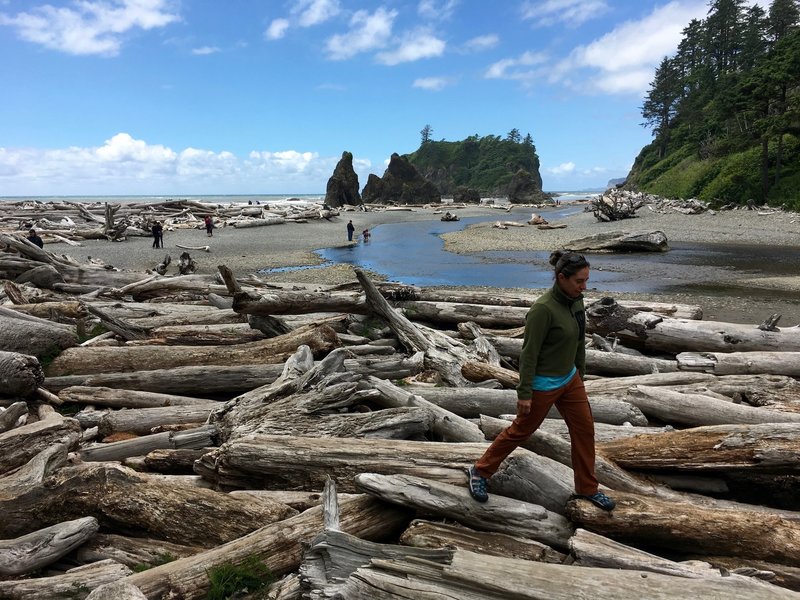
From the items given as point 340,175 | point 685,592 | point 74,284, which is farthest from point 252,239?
point 340,175

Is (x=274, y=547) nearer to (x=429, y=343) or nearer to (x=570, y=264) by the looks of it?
(x=570, y=264)

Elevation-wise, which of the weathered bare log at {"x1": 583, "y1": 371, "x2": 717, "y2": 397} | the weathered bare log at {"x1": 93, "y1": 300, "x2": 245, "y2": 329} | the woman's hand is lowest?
the weathered bare log at {"x1": 583, "y1": 371, "x2": 717, "y2": 397}

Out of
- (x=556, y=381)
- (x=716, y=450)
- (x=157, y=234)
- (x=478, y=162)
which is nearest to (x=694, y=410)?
(x=716, y=450)

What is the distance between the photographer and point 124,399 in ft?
23.0

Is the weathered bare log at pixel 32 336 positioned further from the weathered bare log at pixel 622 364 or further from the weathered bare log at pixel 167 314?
the weathered bare log at pixel 622 364

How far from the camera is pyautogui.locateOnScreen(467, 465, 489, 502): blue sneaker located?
3948 mm

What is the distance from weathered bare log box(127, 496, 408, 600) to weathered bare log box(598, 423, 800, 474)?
244cm

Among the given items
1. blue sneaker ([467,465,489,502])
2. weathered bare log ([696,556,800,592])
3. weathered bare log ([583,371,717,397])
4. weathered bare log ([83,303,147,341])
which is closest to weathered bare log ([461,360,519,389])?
weathered bare log ([583,371,717,397])

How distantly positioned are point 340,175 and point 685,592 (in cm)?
9665

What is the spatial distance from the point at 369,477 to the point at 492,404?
2860mm

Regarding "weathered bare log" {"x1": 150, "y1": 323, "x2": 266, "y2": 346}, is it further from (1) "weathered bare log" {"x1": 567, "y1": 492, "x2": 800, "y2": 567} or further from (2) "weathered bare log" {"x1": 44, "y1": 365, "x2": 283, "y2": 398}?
(1) "weathered bare log" {"x1": 567, "y1": 492, "x2": 800, "y2": 567}

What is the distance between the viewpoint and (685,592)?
2.84 meters

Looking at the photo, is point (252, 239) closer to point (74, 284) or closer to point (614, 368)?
point (74, 284)

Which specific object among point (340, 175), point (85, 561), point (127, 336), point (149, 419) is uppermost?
point (340, 175)
